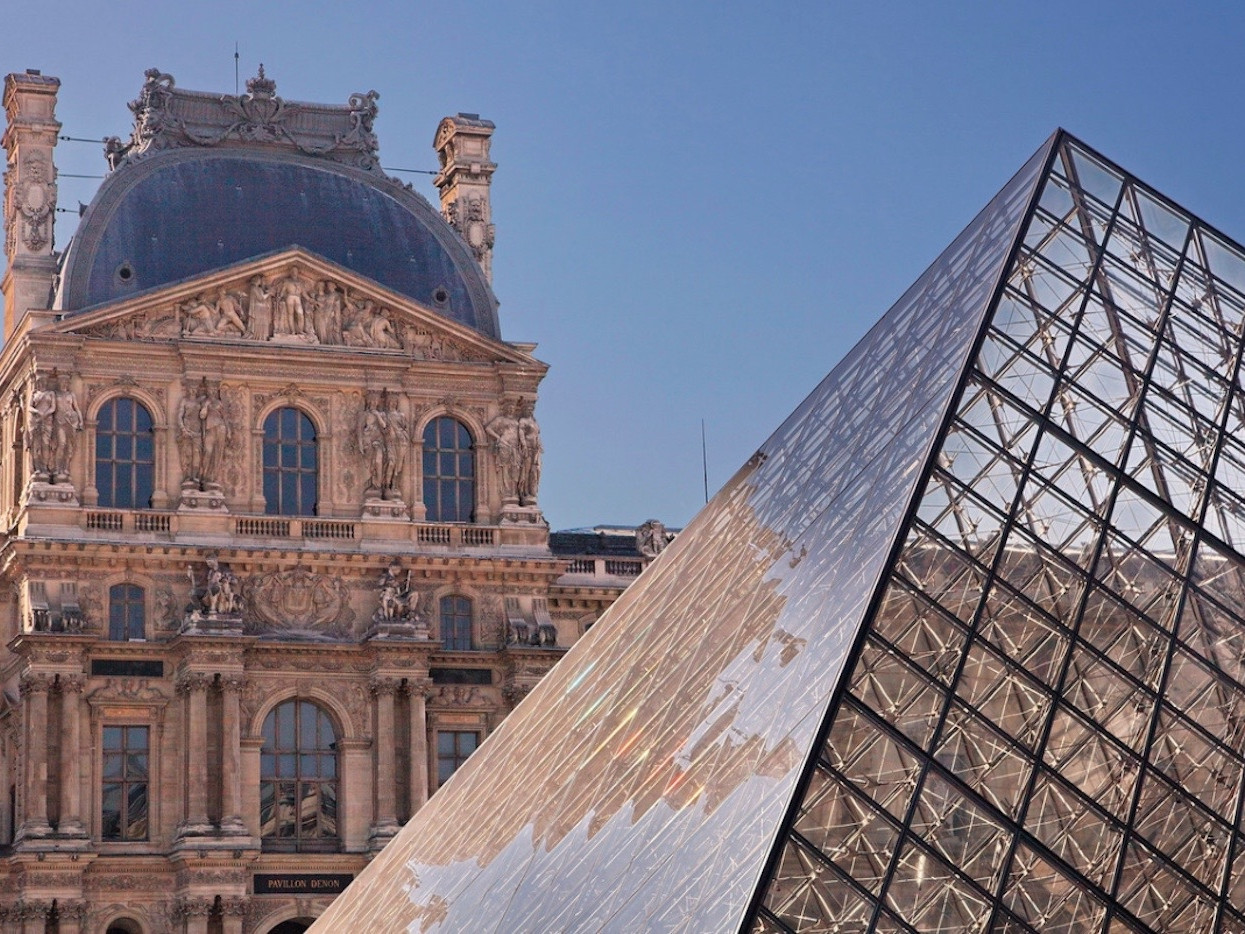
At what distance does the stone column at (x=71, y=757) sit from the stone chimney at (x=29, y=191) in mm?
9351

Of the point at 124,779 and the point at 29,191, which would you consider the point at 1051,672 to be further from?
the point at 29,191

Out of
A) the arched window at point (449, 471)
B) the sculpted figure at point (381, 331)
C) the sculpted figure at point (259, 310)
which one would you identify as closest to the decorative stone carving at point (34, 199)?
the sculpted figure at point (259, 310)

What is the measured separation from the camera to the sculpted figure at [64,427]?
59.8 m

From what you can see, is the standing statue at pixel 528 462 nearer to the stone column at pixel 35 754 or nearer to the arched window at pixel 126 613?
the arched window at pixel 126 613

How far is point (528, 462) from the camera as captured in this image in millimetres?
63969

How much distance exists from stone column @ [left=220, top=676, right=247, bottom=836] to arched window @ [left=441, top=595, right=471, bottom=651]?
529 centimetres

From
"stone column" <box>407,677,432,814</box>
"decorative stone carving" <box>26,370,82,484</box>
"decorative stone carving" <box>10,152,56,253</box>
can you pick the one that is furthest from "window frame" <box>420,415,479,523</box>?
"decorative stone carving" <box>10,152,56,253</box>

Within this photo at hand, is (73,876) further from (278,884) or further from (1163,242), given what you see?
(1163,242)

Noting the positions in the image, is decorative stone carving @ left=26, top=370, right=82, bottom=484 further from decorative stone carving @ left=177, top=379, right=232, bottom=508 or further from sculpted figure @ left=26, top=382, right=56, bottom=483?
decorative stone carving @ left=177, top=379, right=232, bottom=508

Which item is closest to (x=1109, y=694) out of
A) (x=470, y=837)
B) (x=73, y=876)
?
(x=470, y=837)

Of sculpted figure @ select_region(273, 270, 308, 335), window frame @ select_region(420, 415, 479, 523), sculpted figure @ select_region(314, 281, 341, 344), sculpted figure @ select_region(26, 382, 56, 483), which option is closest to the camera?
sculpted figure @ select_region(26, 382, 56, 483)

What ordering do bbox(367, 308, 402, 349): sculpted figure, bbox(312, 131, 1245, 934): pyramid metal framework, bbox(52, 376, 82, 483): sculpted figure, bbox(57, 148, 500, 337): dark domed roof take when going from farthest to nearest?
bbox(367, 308, 402, 349): sculpted figure, bbox(57, 148, 500, 337): dark domed roof, bbox(52, 376, 82, 483): sculpted figure, bbox(312, 131, 1245, 934): pyramid metal framework

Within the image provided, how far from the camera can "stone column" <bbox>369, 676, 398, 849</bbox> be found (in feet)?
198

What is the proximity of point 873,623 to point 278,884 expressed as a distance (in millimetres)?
33703
